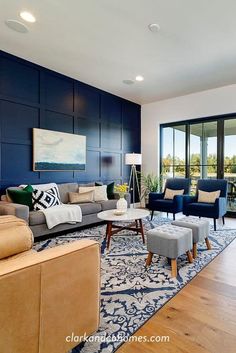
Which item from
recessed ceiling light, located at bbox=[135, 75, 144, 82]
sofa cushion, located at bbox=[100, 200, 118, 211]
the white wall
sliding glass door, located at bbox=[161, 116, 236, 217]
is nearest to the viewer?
sofa cushion, located at bbox=[100, 200, 118, 211]

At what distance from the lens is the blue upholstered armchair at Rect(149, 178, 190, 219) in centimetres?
453

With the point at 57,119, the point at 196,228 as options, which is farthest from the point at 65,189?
the point at 196,228

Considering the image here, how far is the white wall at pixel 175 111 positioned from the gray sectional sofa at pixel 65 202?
2.10m

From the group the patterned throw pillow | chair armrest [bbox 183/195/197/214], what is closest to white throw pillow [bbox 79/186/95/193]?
the patterned throw pillow

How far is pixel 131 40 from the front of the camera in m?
3.26

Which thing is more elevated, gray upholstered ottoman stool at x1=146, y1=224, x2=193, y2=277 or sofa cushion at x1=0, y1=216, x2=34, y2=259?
sofa cushion at x1=0, y1=216, x2=34, y2=259

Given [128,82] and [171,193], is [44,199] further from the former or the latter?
[128,82]

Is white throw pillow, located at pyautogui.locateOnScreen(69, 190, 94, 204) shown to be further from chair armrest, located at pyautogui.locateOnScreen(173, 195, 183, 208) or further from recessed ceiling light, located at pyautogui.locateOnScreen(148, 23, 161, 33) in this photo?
recessed ceiling light, located at pyautogui.locateOnScreen(148, 23, 161, 33)

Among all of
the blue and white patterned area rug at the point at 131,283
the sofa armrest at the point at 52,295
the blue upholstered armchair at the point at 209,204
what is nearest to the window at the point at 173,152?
the blue upholstered armchair at the point at 209,204

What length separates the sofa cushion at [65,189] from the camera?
4.31m

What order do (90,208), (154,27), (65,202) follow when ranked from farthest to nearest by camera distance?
(65,202) → (90,208) → (154,27)

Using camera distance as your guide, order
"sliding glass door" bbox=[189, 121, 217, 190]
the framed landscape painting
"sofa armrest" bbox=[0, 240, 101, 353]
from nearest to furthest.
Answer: "sofa armrest" bbox=[0, 240, 101, 353], the framed landscape painting, "sliding glass door" bbox=[189, 121, 217, 190]

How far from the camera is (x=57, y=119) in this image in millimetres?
4469

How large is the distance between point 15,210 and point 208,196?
348cm
